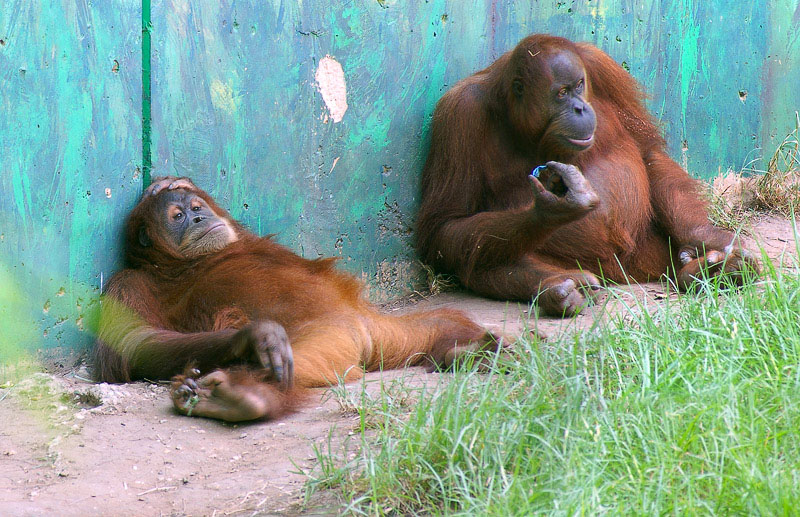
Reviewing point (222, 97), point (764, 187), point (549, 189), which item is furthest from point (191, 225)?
point (764, 187)

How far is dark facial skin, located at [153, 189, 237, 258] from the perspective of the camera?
3.58 meters

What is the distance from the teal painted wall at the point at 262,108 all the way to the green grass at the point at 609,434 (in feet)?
4.46

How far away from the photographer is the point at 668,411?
2275 mm

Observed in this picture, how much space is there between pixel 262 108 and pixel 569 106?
1.36m

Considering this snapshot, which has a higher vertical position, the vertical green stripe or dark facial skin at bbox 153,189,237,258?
the vertical green stripe

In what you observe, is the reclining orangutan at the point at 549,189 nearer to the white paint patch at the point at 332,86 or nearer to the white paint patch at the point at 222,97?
the white paint patch at the point at 332,86

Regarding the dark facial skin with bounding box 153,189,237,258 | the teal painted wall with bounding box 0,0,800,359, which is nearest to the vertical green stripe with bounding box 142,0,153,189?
the teal painted wall with bounding box 0,0,800,359

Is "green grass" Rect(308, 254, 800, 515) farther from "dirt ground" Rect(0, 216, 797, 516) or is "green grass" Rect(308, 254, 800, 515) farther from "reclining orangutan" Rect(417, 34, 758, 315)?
"reclining orangutan" Rect(417, 34, 758, 315)

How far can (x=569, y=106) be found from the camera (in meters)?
4.29

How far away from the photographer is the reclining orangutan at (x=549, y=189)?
4.24 metres

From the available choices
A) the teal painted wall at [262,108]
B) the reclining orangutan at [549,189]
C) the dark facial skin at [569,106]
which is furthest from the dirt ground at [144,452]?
the dark facial skin at [569,106]

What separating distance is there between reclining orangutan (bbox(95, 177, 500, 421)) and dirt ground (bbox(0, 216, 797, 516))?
0.34 feet

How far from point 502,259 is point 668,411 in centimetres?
209

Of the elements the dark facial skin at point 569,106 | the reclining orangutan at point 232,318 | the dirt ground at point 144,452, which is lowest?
the dirt ground at point 144,452
